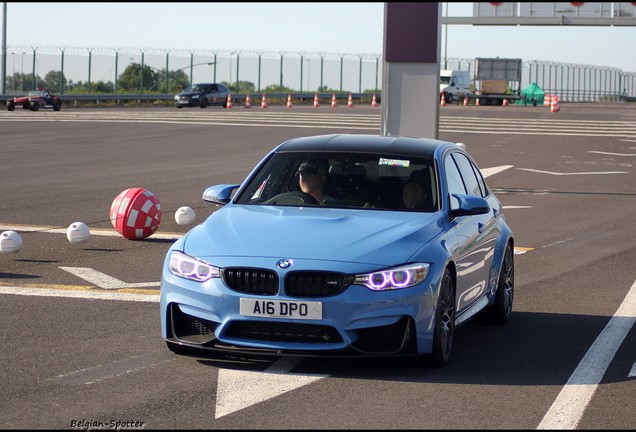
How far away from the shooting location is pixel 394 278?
7.47 metres

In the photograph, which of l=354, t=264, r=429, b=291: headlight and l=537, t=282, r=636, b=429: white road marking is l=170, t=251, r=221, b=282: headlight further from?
l=537, t=282, r=636, b=429: white road marking

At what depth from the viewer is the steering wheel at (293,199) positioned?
875 cm

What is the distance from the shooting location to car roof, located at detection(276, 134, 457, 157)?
29.8 feet

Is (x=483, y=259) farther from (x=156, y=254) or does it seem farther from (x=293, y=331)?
(x=156, y=254)

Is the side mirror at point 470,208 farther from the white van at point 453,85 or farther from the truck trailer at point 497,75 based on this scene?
the truck trailer at point 497,75

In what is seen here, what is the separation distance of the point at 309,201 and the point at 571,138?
29337 mm

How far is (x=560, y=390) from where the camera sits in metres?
7.32

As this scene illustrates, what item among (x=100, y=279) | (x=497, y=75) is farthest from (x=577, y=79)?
(x=100, y=279)

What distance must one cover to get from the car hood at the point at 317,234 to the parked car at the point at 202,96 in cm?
5877

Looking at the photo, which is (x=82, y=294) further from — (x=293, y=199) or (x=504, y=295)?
(x=504, y=295)

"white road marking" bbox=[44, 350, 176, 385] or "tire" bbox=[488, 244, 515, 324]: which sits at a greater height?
"tire" bbox=[488, 244, 515, 324]

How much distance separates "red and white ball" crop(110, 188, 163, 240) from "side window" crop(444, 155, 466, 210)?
19.3 ft

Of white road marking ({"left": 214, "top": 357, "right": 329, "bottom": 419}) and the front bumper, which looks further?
the front bumper

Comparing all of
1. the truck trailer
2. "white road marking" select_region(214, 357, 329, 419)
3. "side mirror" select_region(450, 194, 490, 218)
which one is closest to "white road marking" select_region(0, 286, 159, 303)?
"white road marking" select_region(214, 357, 329, 419)
